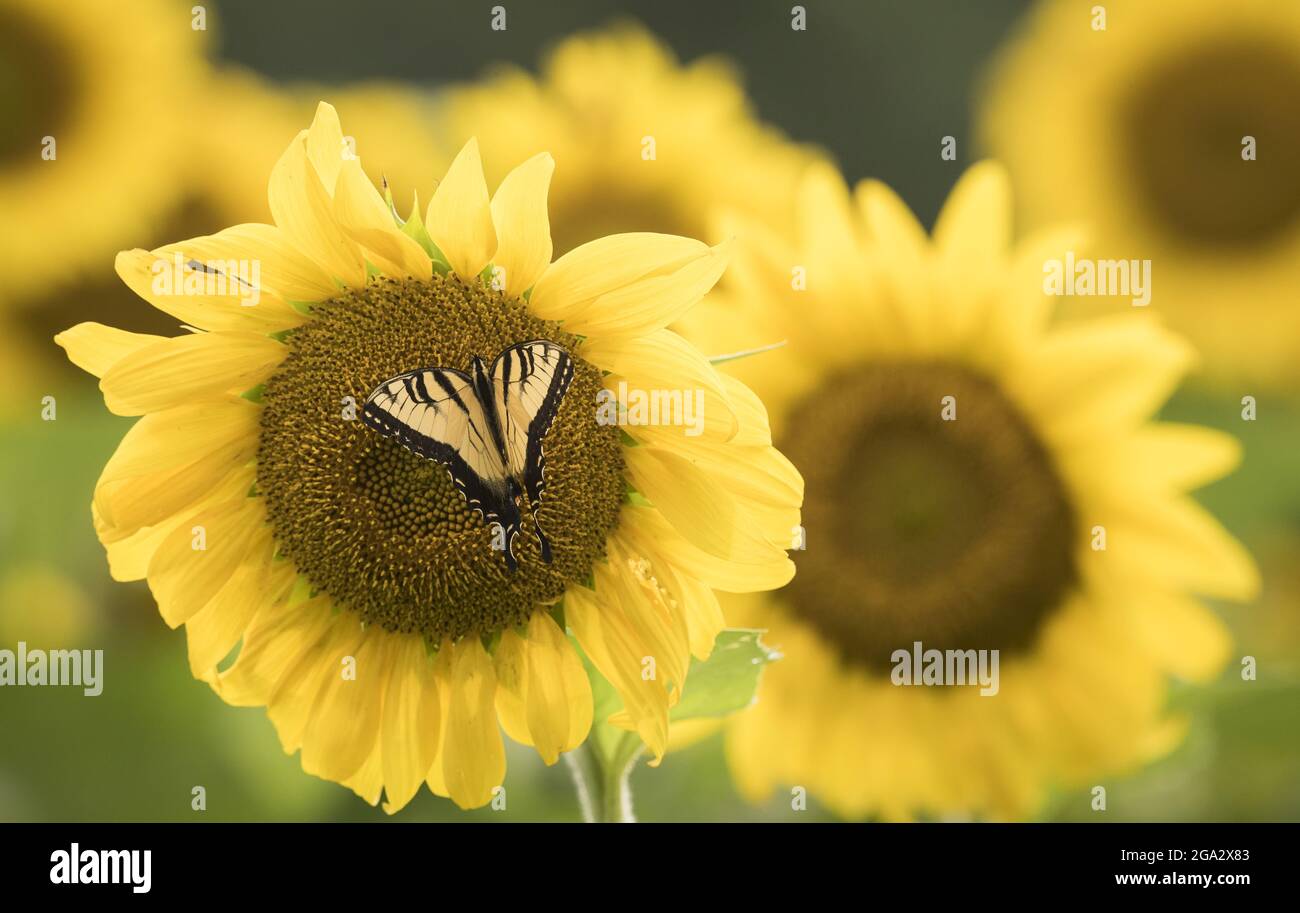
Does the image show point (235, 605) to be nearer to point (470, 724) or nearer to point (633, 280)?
point (470, 724)

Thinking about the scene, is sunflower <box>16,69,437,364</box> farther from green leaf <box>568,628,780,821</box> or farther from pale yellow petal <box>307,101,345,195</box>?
green leaf <box>568,628,780,821</box>

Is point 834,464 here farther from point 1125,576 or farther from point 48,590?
point 48,590

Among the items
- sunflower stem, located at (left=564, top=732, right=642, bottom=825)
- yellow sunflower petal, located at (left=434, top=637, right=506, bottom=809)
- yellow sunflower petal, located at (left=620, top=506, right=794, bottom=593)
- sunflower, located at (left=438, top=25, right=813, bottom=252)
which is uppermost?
sunflower, located at (left=438, top=25, right=813, bottom=252)

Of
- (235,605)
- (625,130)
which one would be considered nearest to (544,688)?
(235,605)

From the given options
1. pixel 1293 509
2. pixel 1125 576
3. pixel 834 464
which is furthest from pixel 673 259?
pixel 1293 509

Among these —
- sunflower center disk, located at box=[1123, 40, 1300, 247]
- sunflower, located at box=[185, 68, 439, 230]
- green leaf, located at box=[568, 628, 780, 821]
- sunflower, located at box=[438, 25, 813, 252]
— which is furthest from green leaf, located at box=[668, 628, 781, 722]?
sunflower center disk, located at box=[1123, 40, 1300, 247]
